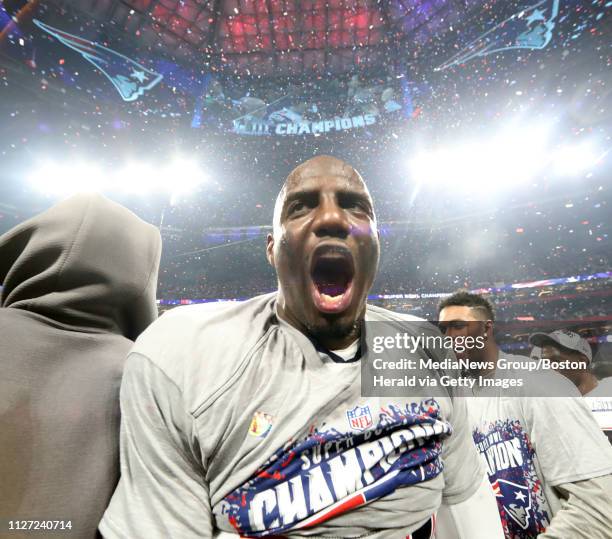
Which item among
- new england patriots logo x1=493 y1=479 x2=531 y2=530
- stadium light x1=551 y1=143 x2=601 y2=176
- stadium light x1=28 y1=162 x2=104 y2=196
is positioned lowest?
new england patriots logo x1=493 y1=479 x2=531 y2=530

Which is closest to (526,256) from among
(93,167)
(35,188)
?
(93,167)

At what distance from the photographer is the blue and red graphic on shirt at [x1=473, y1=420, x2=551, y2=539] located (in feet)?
5.41

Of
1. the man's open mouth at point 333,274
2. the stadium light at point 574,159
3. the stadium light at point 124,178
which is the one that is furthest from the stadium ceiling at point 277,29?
the man's open mouth at point 333,274

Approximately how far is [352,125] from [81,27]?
11517mm

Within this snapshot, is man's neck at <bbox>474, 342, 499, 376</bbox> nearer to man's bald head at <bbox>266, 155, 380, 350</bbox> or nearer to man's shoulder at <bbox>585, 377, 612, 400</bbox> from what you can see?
man's bald head at <bbox>266, 155, 380, 350</bbox>

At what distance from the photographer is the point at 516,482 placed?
172 cm

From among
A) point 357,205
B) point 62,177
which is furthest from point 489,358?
point 62,177

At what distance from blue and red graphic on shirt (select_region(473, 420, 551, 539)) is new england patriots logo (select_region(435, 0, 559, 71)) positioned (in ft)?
50.0

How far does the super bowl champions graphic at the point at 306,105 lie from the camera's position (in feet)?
50.8

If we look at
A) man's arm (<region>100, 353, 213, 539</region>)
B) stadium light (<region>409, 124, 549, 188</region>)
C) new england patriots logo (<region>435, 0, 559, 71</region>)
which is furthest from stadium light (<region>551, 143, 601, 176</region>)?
man's arm (<region>100, 353, 213, 539</region>)

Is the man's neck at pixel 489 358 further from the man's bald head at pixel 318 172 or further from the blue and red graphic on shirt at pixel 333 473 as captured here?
the man's bald head at pixel 318 172

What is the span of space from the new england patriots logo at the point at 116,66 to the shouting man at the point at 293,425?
14.9 m

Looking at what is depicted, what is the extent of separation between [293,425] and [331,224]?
0.55 metres

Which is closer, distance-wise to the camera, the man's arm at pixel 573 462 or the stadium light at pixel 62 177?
the man's arm at pixel 573 462
